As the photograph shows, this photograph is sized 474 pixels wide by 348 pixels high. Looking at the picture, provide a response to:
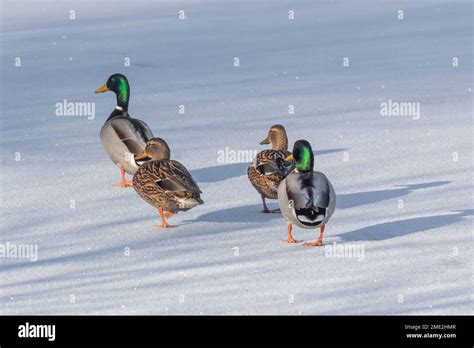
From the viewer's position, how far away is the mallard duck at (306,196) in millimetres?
6320

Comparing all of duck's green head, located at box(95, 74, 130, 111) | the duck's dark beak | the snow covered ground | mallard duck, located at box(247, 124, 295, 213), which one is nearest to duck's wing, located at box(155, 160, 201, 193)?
the snow covered ground

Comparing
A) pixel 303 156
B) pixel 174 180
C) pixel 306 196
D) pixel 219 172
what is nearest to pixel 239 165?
pixel 219 172

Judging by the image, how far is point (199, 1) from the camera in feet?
69.3

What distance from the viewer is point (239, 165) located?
887cm

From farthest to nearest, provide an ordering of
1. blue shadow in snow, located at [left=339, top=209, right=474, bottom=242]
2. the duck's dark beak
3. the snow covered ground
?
the duck's dark beak < blue shadow in snow, located at [left=339, top=209, right=474, bottom=242] < the snow covered ground

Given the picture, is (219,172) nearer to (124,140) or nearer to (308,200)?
(124,140)

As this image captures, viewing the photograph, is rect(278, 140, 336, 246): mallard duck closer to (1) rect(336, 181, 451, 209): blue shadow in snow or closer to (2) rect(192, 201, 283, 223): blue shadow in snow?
(2) rect(192, 201, 283, 223): blue shadow in snow

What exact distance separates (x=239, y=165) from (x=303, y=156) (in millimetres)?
2312

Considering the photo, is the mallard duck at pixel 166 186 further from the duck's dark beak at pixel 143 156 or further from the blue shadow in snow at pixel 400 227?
the blue shadow in snow at pixel 400 227

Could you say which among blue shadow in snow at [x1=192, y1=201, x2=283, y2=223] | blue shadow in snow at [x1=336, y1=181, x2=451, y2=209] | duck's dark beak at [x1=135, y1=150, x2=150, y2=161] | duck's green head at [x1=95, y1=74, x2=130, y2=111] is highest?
duck's green head at [x1=95, y1=74, x2=130, y2=111]

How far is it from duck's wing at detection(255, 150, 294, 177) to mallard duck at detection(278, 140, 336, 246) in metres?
0.57

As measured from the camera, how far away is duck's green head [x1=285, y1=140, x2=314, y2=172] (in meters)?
6.59

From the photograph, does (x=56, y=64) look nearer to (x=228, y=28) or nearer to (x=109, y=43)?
(x=109, y=43)

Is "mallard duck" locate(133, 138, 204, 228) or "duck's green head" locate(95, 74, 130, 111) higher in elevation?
"duck's green head" locate(95, 74, 130, 111)
